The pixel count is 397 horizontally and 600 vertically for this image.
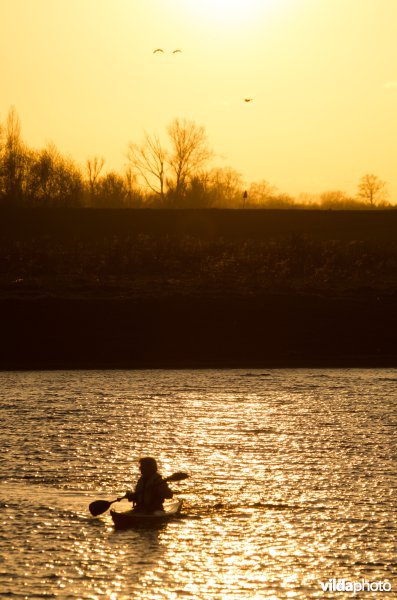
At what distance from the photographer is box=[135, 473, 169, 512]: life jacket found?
58.1 feet

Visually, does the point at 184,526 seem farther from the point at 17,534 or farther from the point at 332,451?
the point at 332,451

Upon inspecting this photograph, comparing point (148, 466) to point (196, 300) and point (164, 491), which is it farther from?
point (196, 300)

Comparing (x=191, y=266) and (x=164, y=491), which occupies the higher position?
(x=191, y=266)

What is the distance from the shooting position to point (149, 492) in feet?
58.1

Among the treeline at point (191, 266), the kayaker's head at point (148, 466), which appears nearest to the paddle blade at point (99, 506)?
the kayaker's head at point (148, 466)

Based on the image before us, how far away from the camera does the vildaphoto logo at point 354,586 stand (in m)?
14.2

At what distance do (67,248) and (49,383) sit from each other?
31.7 meters

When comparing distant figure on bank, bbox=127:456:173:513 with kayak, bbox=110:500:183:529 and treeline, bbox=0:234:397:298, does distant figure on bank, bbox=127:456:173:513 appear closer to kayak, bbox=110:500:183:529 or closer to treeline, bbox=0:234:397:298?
kayak, bbox=110:500:183:529

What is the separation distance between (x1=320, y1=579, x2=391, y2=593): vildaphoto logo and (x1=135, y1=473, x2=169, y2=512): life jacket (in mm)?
3932

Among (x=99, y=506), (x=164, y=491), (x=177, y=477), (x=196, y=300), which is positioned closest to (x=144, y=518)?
(x=164, y=491)

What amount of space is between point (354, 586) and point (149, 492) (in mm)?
4341

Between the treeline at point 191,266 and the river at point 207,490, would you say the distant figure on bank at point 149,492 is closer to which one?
the river at point 207,490

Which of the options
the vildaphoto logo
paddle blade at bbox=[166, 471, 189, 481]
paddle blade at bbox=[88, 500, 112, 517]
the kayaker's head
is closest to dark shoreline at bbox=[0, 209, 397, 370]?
paddle blade at bbox=[166, 471, 189, 481]

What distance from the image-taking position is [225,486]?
19.5 m
